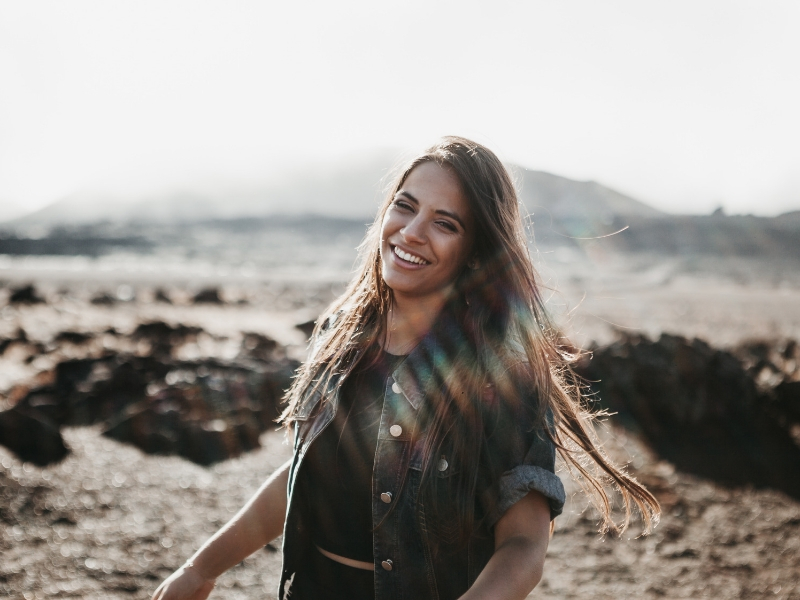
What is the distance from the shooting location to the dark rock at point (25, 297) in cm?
1327

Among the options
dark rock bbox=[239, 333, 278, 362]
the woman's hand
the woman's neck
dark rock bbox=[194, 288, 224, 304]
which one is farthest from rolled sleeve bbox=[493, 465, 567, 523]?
dark rock bbox=[194, 288, 224, 304]

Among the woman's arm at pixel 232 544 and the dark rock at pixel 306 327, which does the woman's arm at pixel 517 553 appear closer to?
the woman's arm at pixel 232 544

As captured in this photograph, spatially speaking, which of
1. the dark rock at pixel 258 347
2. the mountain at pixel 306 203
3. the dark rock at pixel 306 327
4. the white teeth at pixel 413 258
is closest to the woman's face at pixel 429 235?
the white teeth at pixel 413 258

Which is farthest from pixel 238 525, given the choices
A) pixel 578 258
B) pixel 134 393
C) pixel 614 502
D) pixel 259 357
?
pixel 578 258

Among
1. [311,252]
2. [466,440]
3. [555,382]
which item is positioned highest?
[555,382]

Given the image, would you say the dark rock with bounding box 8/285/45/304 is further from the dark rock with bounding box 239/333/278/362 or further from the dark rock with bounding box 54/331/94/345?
the dark rock with bounding box 239/333/278/362

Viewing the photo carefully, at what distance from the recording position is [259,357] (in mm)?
7832

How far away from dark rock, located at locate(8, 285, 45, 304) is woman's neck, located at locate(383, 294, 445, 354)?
13942 mm

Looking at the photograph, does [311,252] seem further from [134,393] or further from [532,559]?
[532,559]

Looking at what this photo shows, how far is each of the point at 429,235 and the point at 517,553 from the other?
2.98 ft

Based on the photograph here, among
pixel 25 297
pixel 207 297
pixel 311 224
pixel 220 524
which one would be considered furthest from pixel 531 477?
pixel 311 224

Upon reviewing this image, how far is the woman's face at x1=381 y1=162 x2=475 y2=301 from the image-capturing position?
1.82m

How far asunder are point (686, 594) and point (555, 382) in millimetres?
3125

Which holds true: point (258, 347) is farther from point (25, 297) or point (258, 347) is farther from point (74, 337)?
point (25, 297)
